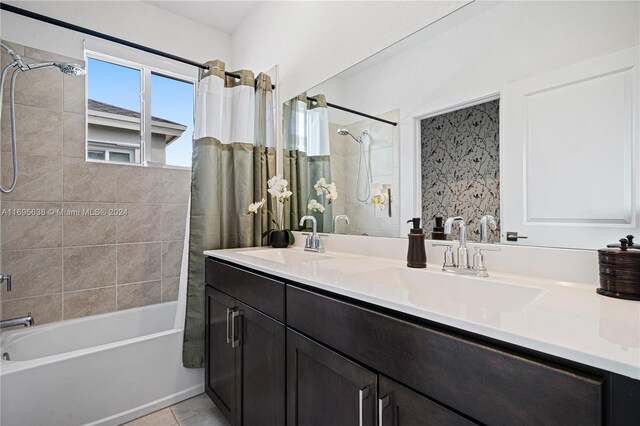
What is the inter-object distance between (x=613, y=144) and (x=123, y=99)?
9.35ft

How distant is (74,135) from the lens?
2.05m

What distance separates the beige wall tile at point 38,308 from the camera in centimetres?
185

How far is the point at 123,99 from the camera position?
232 cm

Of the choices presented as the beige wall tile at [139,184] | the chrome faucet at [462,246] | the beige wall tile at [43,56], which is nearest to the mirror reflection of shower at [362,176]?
the chrome faucet at [462,246]

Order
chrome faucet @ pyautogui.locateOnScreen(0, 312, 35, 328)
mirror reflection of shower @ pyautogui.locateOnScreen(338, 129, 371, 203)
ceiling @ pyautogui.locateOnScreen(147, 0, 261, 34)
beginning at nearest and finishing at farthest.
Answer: mirror reflection of shower @ pyautogui.locateOnScreen(338, 129, 371, 203), chrome faucet @ pyautogui.locateOnScreen(0, 312, 35, 328), ceiling @ pyautogui.locateOnScreen(147, 0, 261, 34)

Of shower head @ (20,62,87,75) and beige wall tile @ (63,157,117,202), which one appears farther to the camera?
beige wall tile @ (63,157,117,202)

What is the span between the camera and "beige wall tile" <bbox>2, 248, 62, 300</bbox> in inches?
73.2

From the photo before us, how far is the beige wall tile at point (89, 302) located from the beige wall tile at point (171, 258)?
0.36 metres

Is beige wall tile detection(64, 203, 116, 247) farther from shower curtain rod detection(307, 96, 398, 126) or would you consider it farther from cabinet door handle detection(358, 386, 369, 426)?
cabinet door handle detection(358, 386, 369, 426)

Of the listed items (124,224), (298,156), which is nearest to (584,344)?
(298,156)

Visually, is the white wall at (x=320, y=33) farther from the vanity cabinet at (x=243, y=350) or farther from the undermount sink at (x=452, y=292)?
the vanity cabinet at (x=243, y=350)

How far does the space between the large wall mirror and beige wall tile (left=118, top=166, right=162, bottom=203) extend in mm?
1588

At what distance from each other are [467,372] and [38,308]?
2.51 m

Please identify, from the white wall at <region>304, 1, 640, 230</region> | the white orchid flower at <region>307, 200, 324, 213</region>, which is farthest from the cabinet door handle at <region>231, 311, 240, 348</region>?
the white wall at <region>304, 1, 640, 230</region>
